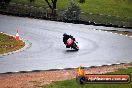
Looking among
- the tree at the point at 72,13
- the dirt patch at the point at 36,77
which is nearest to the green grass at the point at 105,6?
the tree at the point at 72,13

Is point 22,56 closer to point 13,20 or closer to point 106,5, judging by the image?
point 13,20

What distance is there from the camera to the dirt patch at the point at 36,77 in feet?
57.3

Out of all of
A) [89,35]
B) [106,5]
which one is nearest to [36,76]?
[89,35]

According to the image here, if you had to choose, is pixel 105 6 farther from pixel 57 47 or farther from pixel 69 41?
pixel 69 41

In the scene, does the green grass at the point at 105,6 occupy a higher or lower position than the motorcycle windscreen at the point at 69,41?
lower

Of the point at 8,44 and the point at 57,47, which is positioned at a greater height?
the point at 8,44

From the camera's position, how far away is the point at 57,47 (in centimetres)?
2734

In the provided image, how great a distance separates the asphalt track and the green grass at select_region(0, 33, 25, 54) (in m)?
0.95

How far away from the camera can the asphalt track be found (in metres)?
22.1

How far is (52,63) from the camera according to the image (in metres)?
22.2

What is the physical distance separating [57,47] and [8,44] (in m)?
3.53

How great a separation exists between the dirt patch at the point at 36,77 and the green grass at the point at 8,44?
5630mm

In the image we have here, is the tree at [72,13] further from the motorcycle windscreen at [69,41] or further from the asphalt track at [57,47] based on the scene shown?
the motorcycle windscreen at [69,41]

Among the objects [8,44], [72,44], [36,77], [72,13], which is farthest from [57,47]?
[72,13]
